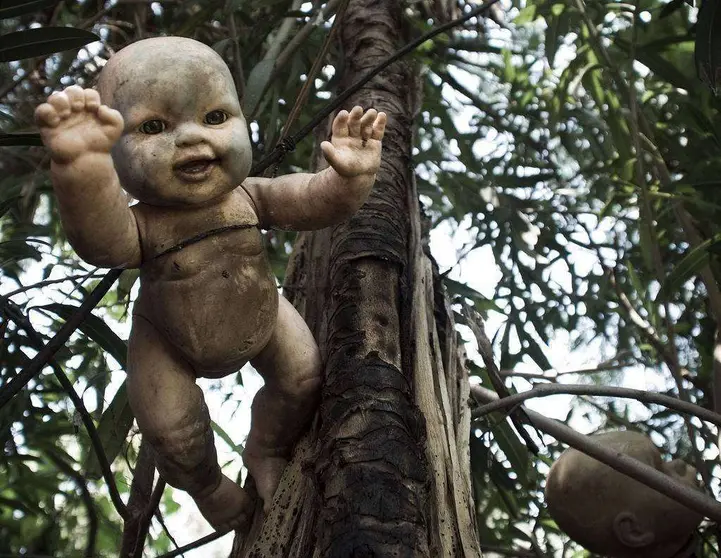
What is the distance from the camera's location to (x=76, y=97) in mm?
1280

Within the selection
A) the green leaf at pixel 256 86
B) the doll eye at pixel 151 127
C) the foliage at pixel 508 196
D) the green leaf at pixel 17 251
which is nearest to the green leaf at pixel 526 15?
the foliage at pixel 508 196

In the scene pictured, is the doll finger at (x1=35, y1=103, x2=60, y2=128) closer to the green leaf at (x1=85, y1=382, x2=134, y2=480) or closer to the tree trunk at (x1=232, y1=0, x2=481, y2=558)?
the tree trunk at (x1=232, y1=0, x2=481, y2=558)

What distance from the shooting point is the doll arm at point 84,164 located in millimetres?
1275

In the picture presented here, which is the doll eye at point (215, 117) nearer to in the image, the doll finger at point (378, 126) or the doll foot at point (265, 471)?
the doll finger at point (378, 126)

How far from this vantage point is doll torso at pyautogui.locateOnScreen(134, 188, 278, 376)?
146 centimetres

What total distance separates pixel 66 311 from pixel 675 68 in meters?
2.03

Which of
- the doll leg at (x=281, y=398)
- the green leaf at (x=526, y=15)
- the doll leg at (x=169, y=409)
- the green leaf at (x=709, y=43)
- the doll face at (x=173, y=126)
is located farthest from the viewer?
the green leaf at (x=526, y=15)

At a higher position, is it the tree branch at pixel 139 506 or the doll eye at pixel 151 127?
the doll eye at pixel 151 127

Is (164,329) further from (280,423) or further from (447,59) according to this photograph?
(447,59)

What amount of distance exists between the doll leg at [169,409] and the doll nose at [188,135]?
0.32 metres

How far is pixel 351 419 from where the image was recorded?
1.46m

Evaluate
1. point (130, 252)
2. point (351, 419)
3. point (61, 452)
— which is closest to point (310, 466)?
point (351, 419)

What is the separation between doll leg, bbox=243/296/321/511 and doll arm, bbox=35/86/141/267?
38 cm

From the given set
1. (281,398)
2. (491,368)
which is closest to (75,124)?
(281,398)
